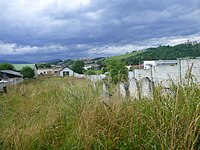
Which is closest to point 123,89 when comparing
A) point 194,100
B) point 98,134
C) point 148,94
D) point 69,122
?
point 148,94

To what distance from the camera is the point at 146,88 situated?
14.9 feet

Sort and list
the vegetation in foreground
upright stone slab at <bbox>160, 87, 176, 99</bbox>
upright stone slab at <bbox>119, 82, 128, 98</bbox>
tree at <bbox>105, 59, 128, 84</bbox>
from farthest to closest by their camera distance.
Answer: tree at <bbox>105, 59, 128, 84</bbox> < upright stone slab at <bbox>119, 82, 128, 98</bbox> < upright stone slab at <bbox>160, 87, 176, 99</bbox> < the vegetation in foreground

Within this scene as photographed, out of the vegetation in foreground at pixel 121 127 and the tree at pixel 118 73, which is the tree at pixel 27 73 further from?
the vegetation in foreground at pixel 121 127

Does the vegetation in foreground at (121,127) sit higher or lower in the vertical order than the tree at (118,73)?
lower

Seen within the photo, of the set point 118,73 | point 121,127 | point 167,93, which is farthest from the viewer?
point 118,73

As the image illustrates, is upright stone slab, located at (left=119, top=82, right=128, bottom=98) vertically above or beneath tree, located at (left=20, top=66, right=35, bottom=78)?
above

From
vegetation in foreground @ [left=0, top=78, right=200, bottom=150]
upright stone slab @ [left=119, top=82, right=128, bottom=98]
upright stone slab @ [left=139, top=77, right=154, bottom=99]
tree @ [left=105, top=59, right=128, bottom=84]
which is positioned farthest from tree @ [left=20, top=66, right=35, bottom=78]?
upright stone slab @ [left=139, top=77, right=154, bottom=99]

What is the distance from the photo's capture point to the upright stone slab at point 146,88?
172 inches

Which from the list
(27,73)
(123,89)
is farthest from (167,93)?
(27,73)

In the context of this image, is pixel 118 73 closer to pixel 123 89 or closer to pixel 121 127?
pixel 123 89

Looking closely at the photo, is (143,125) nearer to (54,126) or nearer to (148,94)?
(148,94)

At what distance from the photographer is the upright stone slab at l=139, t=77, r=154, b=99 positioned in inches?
172

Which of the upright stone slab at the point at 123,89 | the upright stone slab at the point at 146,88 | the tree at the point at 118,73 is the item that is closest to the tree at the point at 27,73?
the tree at the point at 118,73

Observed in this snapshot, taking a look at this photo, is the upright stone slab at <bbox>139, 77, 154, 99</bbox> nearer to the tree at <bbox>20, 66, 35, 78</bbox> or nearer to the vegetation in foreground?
the vegetation in foreground
